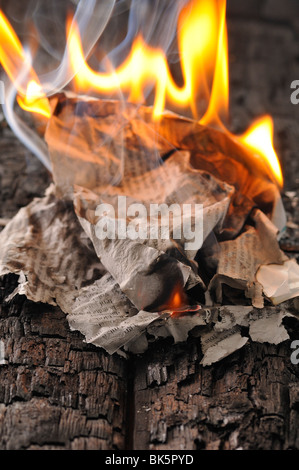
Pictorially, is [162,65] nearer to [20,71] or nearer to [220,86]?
[220,86]

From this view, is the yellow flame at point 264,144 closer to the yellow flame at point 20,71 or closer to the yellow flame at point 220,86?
the yellow flame at point 220,86

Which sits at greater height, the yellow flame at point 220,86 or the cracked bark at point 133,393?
the yellow flame at point 220,86

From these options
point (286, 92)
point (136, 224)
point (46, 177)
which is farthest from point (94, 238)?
point (286, 92)

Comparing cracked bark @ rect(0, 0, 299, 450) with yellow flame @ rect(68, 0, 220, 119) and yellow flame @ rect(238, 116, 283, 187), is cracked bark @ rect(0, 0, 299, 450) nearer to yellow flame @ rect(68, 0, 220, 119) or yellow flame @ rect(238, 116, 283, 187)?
yellow flame @ rect(238, 116, 283, 187)

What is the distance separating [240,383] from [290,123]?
3.55 feet

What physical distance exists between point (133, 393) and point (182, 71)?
0.86m

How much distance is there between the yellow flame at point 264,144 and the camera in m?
1.30

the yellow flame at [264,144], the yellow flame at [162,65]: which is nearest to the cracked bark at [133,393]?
the yellow flame at [264,144]

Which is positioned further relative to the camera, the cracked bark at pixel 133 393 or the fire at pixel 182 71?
the fire at pixel 182 71

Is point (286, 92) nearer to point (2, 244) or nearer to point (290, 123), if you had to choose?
point (290, 123)

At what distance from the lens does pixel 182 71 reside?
4.98 feet

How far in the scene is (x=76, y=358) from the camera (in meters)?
1.06

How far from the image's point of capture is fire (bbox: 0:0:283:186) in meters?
1.34

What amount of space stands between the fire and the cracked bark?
1.46 ft
